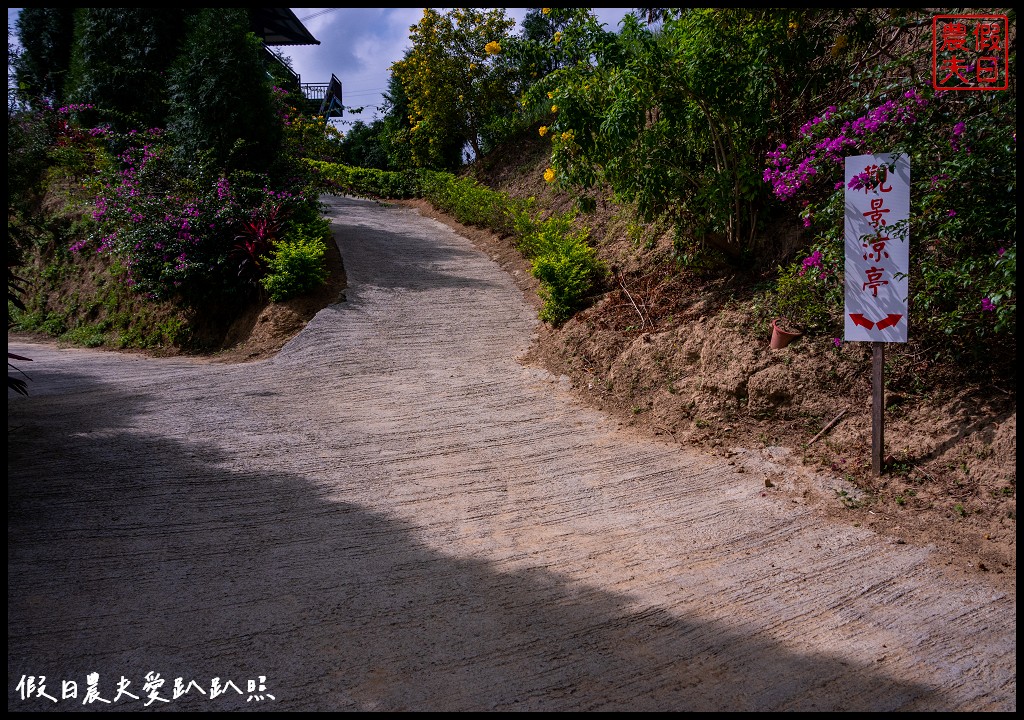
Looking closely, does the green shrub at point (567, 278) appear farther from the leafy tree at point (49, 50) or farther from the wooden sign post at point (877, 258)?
the leafy tree at point (49, 50)

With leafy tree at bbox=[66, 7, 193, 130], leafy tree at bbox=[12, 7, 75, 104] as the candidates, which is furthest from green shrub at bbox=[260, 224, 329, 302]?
leafy tree at bbox=[12, 7, 75, 104]

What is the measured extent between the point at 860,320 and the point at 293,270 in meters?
7.17

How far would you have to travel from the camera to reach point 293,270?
352 inches

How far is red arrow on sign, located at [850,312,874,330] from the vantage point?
4340mm

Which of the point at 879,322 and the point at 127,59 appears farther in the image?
the point at 127,59

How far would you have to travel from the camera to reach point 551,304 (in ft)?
26.2

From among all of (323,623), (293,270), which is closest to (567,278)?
(293,270)

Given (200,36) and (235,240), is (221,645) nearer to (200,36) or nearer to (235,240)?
(235,240)

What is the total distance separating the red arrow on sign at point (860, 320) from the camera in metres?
4.34

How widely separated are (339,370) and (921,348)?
5476mm

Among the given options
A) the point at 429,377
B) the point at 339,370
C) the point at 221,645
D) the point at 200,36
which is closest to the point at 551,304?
the point at 429,377

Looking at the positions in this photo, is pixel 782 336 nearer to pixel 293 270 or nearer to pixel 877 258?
pixel 877 258

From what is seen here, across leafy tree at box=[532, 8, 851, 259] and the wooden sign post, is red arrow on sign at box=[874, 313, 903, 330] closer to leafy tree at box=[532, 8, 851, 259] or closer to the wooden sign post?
the wooden sign post

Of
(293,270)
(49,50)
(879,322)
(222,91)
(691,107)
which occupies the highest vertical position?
(49,50)
